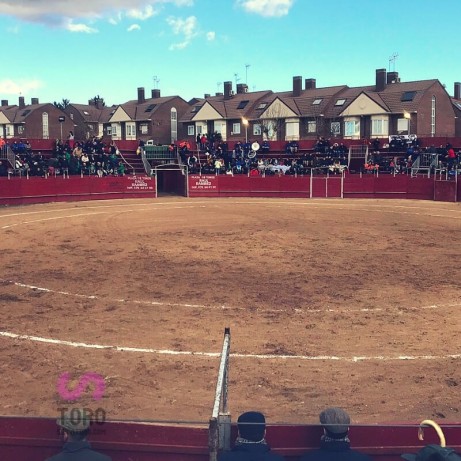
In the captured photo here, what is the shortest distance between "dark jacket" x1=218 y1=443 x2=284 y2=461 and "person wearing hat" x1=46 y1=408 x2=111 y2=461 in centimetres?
85

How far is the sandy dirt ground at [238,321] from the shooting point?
25.6 feet

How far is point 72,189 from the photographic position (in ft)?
121

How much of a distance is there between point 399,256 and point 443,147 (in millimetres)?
29088

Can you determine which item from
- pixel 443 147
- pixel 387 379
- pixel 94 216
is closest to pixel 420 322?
pixel 387 379

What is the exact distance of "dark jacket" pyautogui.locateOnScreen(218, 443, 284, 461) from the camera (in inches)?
156

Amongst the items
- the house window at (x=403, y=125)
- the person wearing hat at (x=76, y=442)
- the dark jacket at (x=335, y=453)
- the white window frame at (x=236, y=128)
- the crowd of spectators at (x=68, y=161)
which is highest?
the white window frame at (x=236, y=128)

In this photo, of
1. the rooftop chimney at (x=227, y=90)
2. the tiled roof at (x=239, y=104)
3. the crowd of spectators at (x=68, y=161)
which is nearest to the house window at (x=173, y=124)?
the tiled roof at (x=239, y=104)

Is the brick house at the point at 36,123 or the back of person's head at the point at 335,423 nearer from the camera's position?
the back of person's head at the point at 335,423

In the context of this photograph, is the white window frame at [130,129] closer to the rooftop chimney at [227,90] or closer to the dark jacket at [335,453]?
the rooftop chimney at [227,90]

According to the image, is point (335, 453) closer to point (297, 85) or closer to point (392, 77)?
point (297, 85)

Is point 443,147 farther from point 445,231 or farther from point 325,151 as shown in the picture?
point 445,231

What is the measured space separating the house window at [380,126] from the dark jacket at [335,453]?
215 feet

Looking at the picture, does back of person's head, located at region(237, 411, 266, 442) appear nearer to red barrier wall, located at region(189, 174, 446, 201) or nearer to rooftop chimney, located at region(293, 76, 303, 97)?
red barrier wall, located at region(189, 174, 446, 201)

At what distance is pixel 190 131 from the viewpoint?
282ft
